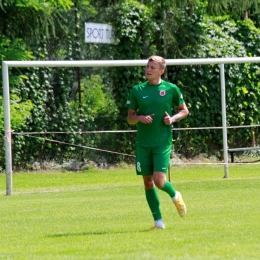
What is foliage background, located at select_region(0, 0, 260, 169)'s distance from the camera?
72.0 ft

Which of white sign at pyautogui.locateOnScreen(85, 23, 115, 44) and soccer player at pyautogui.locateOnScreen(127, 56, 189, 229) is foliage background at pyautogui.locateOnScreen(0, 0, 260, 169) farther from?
soccer player at pyautogui.locateOnScreen(127, 56, 189, 229)

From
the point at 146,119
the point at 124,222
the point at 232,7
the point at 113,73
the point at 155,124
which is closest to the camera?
the point at 146,119

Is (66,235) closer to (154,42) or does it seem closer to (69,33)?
(69,33)

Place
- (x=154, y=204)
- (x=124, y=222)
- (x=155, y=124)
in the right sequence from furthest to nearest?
(x=124, y=222), (x=154, y=204), (x=155, y=124)

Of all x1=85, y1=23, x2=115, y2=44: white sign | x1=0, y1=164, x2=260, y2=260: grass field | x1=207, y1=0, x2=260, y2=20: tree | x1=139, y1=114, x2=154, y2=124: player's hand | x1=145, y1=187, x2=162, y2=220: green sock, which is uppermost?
x1=207, y1=0, x2=260, y2=20: tree

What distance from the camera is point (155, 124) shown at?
30.9 feet

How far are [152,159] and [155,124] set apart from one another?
39 centimetres

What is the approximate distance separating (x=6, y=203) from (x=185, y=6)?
12.0 metres

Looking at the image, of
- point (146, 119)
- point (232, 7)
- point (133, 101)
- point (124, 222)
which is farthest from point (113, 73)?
point (146, 119)

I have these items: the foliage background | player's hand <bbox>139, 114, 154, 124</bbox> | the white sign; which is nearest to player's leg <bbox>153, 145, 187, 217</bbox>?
player's hand <bbox>139, 114, 154, 124</bbox>

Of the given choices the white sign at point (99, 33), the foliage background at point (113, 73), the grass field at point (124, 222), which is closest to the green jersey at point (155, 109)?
the grass field at point (124, 222)

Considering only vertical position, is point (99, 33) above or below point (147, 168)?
above

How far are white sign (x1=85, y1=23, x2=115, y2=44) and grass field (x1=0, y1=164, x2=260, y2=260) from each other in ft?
16.0

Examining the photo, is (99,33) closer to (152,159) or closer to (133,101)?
(133,101)
